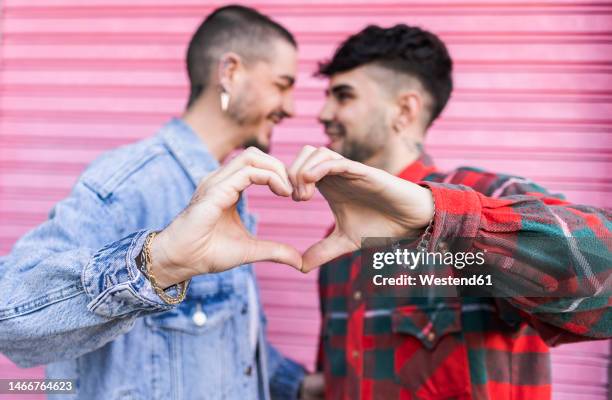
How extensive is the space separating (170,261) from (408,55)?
6.15ft

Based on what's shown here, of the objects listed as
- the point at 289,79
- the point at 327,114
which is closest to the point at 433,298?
the point at 327,114

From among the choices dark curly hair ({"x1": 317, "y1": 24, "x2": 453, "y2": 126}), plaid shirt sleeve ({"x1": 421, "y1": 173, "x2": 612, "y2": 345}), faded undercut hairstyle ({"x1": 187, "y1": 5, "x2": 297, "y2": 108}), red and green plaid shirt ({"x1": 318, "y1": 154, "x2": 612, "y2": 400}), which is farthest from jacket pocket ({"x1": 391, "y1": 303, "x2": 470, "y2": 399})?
faded undercut hairstyle ({"x1": 187, "y1": 5, "x2": 297, "y2": 108})

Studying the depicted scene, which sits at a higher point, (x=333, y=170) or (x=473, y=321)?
(x=333, y=170)

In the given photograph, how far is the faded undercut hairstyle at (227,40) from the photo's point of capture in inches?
100

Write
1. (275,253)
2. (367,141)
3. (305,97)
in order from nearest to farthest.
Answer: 1. (275,253)
2. (367,141)
3. (305,97)

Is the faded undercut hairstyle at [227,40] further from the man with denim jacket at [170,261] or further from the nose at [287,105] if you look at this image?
the nose at [287,105]

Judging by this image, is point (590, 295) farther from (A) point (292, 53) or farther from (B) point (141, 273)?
(A) point (292, 53)

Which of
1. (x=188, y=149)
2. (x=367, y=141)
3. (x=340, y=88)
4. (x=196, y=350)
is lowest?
(x=196, y=350)

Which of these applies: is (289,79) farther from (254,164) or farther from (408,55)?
(254,164)

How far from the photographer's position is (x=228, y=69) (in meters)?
2.50

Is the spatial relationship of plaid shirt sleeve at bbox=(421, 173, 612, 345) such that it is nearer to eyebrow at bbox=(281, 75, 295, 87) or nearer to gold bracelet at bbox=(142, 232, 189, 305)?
gold bracelet at bbox=(142, 232, 189, 305)

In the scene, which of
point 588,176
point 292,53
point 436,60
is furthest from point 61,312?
point 588,176

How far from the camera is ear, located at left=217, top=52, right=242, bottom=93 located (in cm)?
248

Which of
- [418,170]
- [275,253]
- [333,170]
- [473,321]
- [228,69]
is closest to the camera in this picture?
[333,170]
